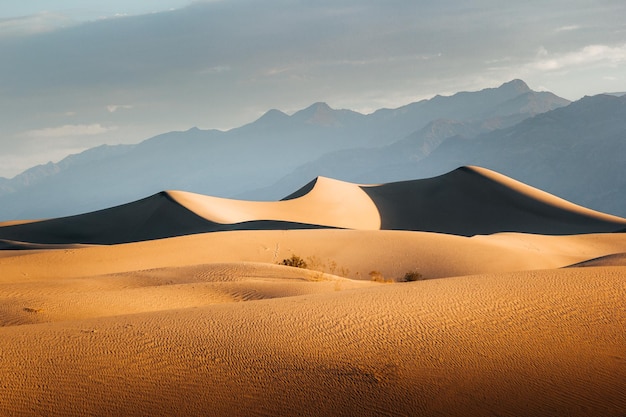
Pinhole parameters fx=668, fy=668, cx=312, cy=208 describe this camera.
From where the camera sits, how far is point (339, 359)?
20.7 ft

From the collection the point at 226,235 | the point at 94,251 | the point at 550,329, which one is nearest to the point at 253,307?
the point at 550,329

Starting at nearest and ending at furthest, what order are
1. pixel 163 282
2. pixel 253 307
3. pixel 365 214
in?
1. pixel 253 307
2. pixel 163 282
3. pixel 365 214

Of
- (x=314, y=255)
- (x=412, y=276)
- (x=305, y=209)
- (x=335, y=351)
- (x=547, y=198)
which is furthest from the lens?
(x=547, y=198)

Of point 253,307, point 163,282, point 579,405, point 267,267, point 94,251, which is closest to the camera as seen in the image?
point 579,405

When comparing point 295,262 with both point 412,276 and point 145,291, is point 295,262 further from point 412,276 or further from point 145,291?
point 145,291

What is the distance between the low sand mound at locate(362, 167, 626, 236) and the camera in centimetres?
5041

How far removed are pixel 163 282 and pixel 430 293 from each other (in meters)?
6.99

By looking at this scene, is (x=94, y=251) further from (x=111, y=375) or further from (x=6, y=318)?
(x=111, y=375)

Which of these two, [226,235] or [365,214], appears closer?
[226,235]

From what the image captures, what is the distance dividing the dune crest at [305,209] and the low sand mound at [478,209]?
1917mm

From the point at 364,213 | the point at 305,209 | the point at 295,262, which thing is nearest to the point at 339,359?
the point at 295,262

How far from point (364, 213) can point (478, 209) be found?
9.33 m

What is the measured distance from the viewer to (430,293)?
30.8 feet

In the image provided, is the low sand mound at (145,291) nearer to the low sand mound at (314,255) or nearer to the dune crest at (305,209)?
the low sand mound at (314,255)
